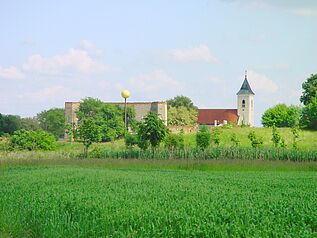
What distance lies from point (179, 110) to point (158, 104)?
18344 mm

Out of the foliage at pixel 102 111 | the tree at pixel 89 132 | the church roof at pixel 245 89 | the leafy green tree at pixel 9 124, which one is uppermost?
the church roof at pixel 245 89

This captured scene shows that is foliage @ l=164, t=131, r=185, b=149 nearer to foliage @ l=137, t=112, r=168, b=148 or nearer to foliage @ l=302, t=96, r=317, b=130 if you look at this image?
foliage @ l=137, t=112, r=168, b=148

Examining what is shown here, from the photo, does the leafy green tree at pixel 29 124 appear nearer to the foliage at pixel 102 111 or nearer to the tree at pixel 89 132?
the foliage at pixel 102 111

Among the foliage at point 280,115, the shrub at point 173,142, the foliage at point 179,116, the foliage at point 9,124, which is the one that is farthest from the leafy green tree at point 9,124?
the foliage at point 280,115

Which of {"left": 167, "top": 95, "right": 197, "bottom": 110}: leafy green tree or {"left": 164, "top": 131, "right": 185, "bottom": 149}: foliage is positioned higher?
{"left": 167, "top": 95, "right": 197, "bottom": 110}: leafy green tree

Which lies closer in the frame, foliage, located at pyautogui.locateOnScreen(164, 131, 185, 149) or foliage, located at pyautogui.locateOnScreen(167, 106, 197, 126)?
foliage, located at pyautogui.locateOnScreen(164, 131, 185, 149)

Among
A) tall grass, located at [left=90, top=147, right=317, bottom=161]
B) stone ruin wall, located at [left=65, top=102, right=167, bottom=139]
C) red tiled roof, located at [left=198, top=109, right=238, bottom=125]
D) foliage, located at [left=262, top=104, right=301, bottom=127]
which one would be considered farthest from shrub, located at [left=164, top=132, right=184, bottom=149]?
red tiled roof, located at [left=198, top=109, right=238, bottom=125]

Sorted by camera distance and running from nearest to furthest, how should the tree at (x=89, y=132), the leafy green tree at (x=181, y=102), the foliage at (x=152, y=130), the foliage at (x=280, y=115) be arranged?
1. the foliage at (x=152, y=130)
2. the tree at (x=89, y=132)
3. the foliage at (x=280, y=115)
4. the leafy green tree at (x=181, y=102)

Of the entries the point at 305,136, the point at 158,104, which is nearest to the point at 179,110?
the point at 158,104

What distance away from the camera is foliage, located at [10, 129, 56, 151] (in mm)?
56875

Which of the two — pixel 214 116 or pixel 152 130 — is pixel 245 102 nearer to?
pixel 214 116

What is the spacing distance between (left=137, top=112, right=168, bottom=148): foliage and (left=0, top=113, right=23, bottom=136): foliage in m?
46.4

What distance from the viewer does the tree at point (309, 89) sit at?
93156 millimetres

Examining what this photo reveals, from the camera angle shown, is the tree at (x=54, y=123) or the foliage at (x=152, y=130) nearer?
the foliage at (x=152, y=130)
